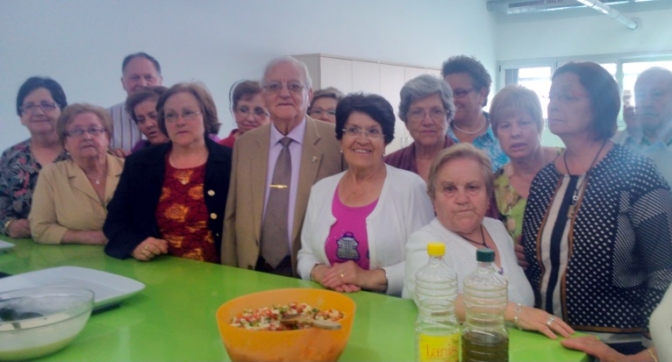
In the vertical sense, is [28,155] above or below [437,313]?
above

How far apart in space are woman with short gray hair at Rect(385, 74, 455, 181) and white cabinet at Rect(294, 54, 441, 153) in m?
3.02

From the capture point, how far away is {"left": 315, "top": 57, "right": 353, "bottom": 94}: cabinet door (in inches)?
247

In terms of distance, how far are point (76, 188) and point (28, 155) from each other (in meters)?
0.57

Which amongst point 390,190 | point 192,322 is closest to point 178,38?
point 390,190

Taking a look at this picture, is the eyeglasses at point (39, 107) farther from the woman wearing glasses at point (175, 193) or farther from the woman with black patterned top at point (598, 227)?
the woman with black patterned top at point (598, 227)

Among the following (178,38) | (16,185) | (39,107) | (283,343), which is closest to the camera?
(283,343)

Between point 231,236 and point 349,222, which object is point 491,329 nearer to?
point 349,222

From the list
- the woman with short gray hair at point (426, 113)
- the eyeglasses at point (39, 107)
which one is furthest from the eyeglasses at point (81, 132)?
the woman with short gray hair at point (426, 113)

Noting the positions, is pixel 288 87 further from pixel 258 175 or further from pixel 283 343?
pixel 283 343

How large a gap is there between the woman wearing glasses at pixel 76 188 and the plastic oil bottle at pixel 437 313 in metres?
1.88

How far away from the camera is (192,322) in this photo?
1.62 meters

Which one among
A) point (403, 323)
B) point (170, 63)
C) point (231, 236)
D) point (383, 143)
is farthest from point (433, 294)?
point (170, 63)

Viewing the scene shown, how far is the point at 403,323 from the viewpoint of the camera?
1565 mm

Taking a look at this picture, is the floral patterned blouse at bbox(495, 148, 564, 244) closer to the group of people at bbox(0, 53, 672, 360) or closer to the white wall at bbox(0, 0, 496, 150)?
the group of people at bbox(0, 53, 672, 360)
